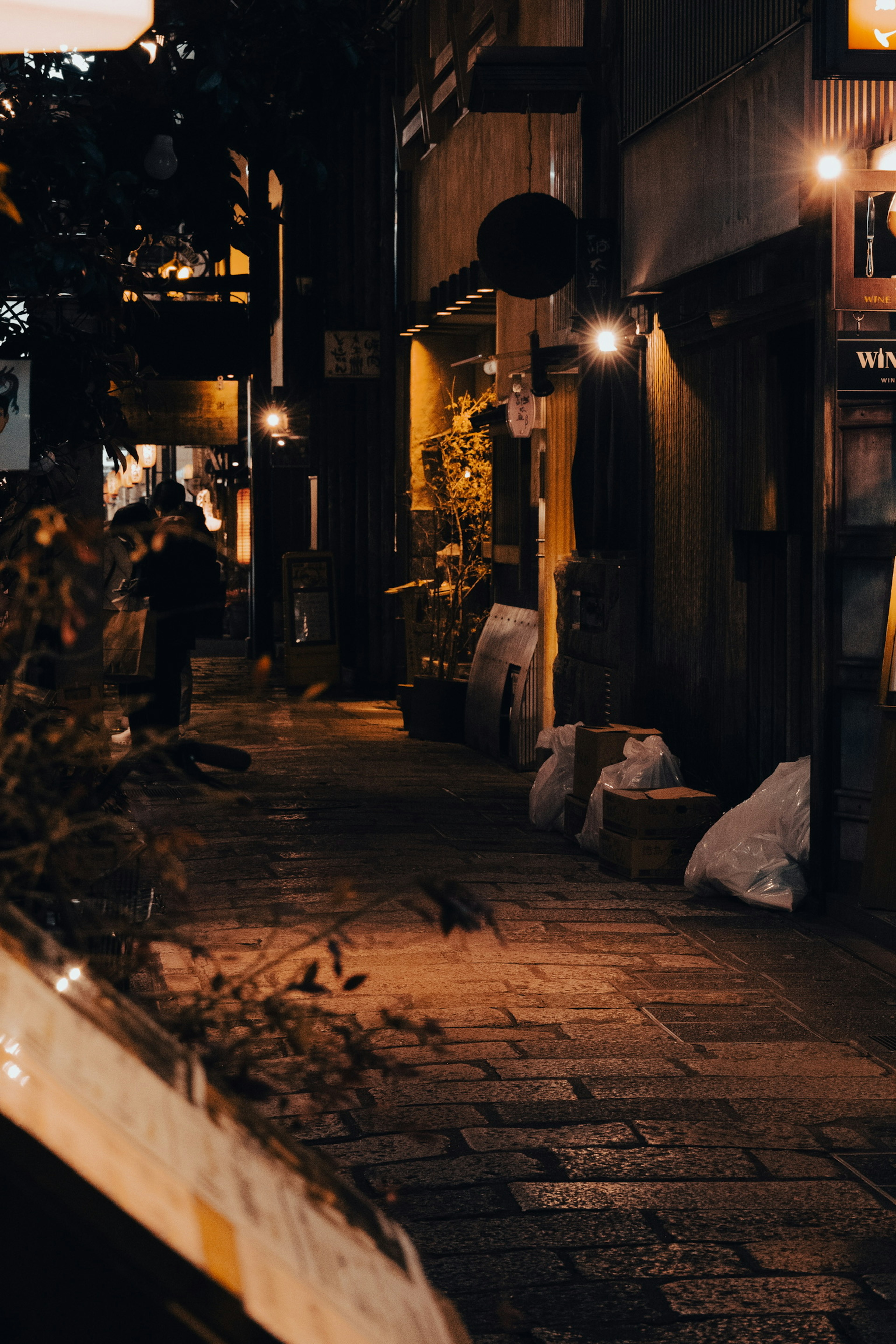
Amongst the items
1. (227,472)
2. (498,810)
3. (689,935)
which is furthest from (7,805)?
(227,472)

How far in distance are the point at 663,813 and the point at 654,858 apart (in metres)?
0.25

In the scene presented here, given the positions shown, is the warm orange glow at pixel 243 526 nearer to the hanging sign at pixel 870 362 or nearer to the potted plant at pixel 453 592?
the potted plant at pixel 453 592

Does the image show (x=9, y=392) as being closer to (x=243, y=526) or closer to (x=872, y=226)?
(x=872, y=226)

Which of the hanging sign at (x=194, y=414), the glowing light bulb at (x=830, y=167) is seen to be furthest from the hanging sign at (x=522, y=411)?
the hanging sign at (x=194, y=414)

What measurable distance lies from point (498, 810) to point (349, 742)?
13.5 ft

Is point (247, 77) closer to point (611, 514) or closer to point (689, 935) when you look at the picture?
point (689, 935)

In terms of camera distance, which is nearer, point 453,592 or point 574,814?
point 574,814

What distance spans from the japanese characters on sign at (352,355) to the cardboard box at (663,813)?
11954 mm

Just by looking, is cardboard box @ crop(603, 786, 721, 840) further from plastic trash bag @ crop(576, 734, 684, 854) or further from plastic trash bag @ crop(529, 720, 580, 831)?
plastic trash bag @ crop(529, 720, 580, 831)

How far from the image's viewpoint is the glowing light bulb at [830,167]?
8047 millimetres

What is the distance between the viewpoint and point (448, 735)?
15930mm

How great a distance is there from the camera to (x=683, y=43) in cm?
1053

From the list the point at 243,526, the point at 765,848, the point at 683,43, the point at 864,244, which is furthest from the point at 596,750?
the point at 243,526

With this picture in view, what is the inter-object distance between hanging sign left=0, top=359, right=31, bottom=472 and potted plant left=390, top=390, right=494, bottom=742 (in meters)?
9.45
